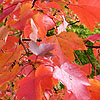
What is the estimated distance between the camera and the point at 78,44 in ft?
1.34

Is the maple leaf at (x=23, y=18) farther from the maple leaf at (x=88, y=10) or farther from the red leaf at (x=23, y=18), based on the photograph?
the maple leaf at (x=88, y=10)

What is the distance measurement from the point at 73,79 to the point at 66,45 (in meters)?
0.16

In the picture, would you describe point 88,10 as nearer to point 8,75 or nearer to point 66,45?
point 66,45

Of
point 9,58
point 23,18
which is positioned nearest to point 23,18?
point 23,18

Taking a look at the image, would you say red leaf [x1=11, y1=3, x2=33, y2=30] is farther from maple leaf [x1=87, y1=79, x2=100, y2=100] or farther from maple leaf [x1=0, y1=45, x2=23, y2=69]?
maple leaf [x1=87, y1=79, x2=100, y2=100]

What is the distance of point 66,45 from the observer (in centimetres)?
41

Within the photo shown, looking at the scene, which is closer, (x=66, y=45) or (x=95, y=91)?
(x=95, y=91)

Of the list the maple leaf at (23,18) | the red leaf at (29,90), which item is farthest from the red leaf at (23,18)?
the red leaf at (29,90)

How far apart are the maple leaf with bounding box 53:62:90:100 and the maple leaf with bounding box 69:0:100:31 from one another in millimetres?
130

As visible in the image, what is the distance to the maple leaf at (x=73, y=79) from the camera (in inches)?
9.6

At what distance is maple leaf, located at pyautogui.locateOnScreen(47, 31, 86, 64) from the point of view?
386mm

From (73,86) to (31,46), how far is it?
4.8 inches

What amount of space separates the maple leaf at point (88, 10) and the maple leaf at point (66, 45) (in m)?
0.06

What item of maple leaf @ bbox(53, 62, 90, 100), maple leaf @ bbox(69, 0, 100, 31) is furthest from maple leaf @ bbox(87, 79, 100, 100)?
maple leaf @ bbox(69, 0, 100, 31)
